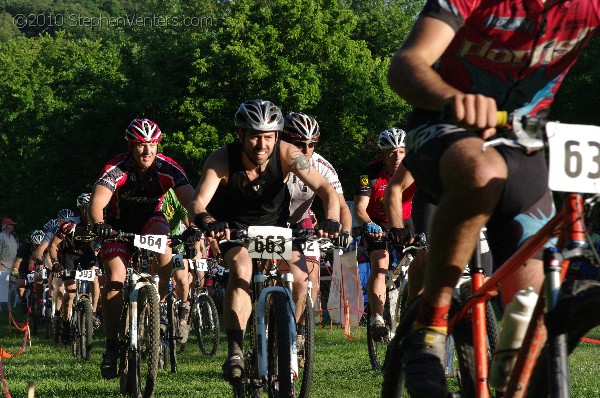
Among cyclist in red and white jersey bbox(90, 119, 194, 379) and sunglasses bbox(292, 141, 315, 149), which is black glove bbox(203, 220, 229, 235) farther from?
sunglasses bbox(292, 141, 315, 149)

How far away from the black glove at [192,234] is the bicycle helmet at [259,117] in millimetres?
805

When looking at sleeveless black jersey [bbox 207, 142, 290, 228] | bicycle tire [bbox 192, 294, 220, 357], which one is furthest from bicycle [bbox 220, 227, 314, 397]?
bicycle tire [bbox 192, 294, 220, 357]

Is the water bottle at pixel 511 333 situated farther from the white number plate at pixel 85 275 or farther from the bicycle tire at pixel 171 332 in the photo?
the white number plate at pixel 85 275

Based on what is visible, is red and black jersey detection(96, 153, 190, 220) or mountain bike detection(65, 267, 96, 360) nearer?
red and black jersey detection(96, 153, 190, 220)

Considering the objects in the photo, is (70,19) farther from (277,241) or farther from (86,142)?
(277,241)

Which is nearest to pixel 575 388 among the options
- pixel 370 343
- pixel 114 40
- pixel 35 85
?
pixel 370 343

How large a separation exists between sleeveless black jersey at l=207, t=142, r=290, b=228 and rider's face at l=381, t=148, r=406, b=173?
8.65 feet

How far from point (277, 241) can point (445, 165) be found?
3.51 meters

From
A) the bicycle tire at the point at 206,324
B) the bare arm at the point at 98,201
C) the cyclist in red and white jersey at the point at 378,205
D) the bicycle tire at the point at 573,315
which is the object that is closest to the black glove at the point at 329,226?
the bare arm at the point at 98,201

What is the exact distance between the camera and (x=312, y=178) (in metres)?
7.57

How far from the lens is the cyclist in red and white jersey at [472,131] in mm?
3506

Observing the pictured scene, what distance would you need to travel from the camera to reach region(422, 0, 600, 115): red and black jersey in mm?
3805

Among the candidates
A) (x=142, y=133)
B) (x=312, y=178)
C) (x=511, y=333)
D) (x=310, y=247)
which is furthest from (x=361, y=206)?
(x=511, y=333)

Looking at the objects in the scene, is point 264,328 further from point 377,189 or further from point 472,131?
point 377,189
